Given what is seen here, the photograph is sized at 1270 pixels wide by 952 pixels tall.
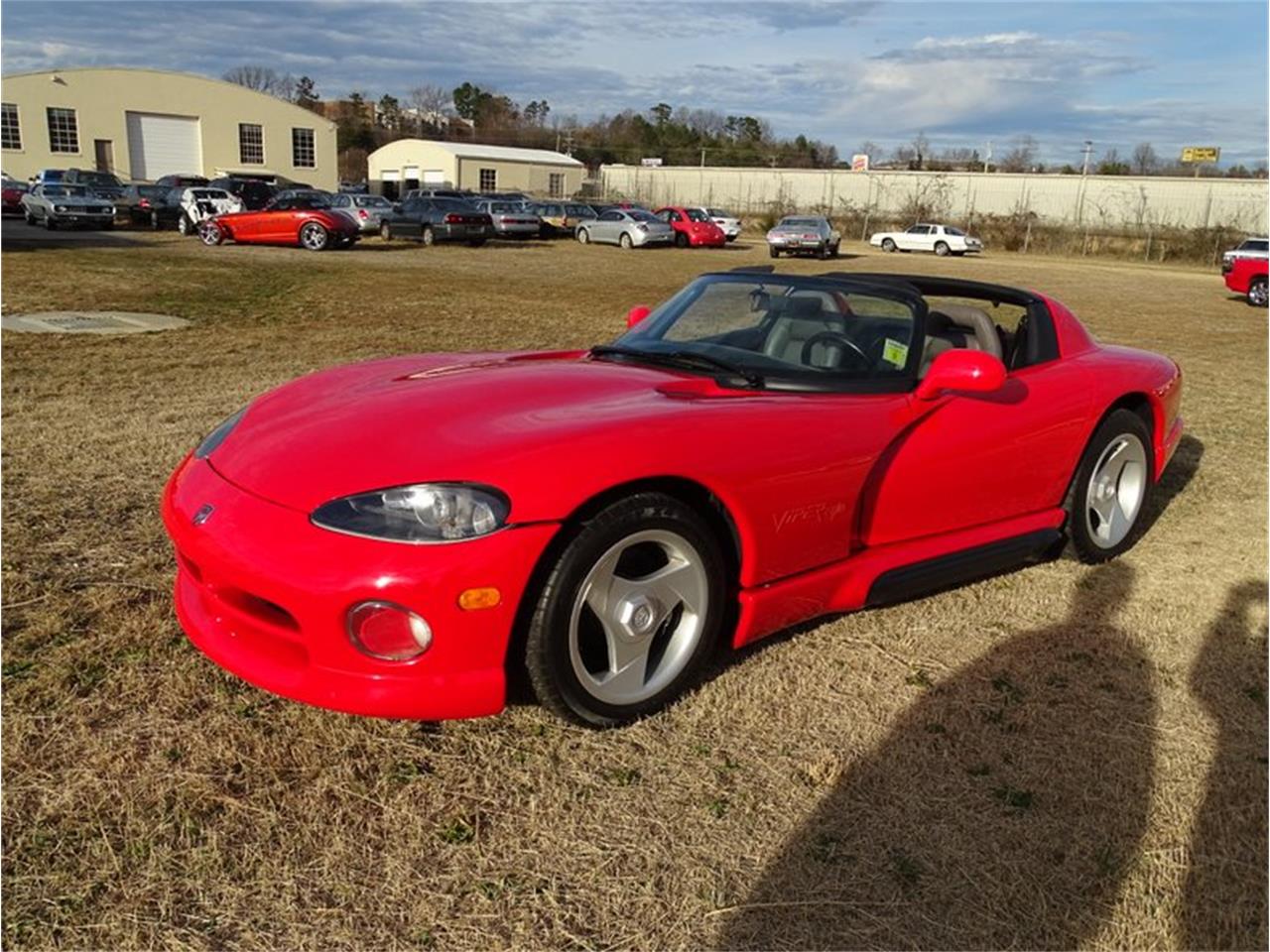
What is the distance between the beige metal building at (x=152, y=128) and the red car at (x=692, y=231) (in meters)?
35.6

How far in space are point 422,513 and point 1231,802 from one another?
2380 millimetres

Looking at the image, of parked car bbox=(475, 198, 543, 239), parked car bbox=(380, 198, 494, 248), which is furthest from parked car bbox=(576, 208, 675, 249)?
parked car bbox=(380, 198, 494, 248)

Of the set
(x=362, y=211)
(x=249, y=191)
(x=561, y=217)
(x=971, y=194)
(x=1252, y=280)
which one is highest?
(x=971, y=194)

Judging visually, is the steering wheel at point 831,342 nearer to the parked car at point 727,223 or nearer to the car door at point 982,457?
the car door at point 982,457

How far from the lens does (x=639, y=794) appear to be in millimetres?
2602

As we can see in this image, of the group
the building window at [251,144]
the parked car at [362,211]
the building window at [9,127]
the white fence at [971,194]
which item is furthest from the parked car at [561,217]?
the building window at [9,127]

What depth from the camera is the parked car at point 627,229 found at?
3344cm

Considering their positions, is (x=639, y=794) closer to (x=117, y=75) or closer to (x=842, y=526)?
(x=842, y=526)

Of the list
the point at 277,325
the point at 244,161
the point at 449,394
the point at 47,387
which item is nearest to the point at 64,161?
the point at 244,161

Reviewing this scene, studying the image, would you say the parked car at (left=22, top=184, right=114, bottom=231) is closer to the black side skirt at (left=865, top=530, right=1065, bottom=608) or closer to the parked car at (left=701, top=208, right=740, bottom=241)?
the parked car at (left=701, top=208, right=740, bottom=241)

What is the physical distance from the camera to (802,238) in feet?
106

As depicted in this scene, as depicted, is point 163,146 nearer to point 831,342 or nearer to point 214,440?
point 214,440

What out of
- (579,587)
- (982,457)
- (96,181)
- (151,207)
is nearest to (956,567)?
(982,457)

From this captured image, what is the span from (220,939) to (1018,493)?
3235 mm
